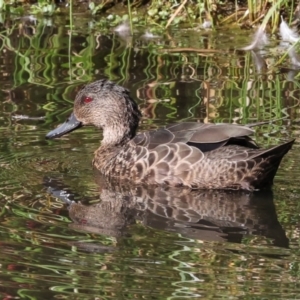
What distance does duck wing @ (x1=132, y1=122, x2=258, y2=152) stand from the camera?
6.84 metres

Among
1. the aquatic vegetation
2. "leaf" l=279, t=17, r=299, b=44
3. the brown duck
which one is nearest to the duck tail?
the brown duck

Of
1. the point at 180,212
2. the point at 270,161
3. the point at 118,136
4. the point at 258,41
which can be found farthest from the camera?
the point at 258,41

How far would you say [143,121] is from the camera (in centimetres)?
854

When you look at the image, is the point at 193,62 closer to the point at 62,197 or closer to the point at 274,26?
the point at 274,26

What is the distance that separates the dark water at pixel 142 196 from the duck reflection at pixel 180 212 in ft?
0.04

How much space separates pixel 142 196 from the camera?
22.6 ft

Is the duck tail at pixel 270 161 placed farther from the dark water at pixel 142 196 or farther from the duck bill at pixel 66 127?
the duck bill at pixel 66 127

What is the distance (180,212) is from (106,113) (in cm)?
169

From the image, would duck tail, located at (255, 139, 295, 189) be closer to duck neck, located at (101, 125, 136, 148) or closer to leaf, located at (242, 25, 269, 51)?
duck neck, located at (101, 125, 136, 148)

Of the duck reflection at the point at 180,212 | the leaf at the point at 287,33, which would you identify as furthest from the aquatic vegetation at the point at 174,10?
the duck reflection at the point at 180,212

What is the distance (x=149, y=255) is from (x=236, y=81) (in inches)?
173

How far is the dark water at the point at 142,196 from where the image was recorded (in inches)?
207

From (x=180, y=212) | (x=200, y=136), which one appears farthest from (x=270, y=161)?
(x=180, y=212)

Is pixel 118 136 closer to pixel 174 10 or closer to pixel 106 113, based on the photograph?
pixel 106 113
